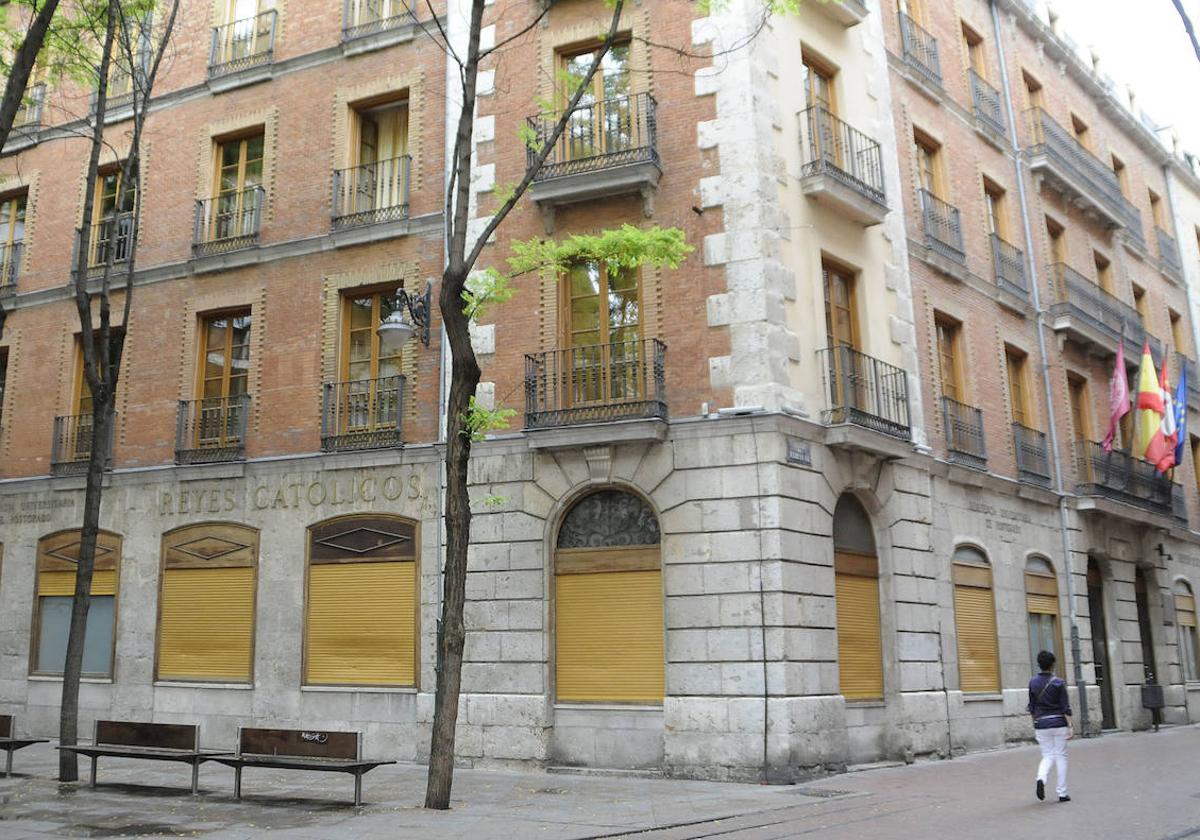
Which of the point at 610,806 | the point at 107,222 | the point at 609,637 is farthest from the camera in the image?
the point at 107,222

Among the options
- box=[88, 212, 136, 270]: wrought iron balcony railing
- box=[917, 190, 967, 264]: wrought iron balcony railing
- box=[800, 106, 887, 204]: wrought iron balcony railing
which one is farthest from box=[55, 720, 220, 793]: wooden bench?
box=[917, 190, 967, 264]: wrought iron balcony railing

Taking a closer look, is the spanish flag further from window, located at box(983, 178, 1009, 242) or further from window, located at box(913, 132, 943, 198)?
window, located at box(913, 132, 943, 198)

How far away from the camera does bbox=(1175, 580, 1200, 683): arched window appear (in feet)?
84.0

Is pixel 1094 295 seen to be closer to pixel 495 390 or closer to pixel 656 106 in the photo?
pixel 656 106

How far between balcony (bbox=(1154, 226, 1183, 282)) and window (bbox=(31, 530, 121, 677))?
2654cm

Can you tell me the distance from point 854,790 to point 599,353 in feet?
21.8

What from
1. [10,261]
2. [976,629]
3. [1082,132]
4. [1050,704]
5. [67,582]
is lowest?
[1050,704]

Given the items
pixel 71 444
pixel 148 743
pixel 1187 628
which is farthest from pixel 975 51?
pixel 148 743

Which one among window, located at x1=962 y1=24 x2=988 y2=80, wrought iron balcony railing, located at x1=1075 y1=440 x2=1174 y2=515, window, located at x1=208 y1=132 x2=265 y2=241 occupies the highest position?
window, located at x1=962 y1=24 x2=988 y2=80

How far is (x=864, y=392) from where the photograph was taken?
16.2 m

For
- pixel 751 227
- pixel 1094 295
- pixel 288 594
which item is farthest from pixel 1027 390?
pixel 288 594

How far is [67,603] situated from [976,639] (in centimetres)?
1583

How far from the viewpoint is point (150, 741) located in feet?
41.4

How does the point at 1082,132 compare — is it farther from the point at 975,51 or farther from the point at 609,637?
the point at 609,637
